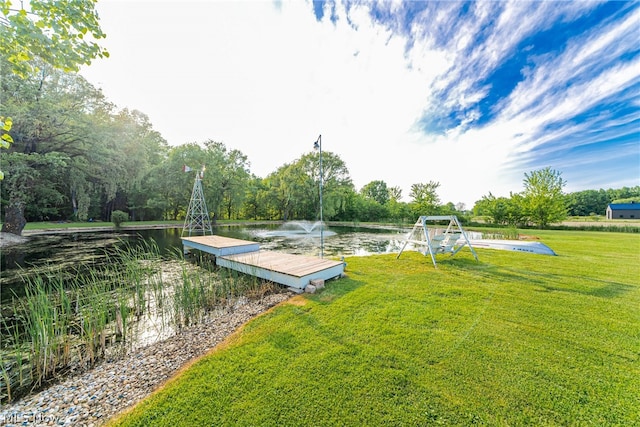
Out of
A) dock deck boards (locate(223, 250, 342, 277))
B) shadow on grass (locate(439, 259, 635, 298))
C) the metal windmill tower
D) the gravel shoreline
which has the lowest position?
the gravel shoreline

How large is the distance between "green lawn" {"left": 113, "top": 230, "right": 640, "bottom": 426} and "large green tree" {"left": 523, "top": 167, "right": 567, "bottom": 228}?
17.0 m

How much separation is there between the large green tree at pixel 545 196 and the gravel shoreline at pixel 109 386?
2230 cm

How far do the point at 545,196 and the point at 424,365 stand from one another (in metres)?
21.3

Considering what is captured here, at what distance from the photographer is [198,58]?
6785 mm

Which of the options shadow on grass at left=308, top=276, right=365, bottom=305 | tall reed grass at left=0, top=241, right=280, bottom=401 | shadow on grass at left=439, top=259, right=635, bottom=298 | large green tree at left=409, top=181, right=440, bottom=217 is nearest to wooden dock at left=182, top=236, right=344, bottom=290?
shadow on grass at left=308, top=276, right=365, bottom=305

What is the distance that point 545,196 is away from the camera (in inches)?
635

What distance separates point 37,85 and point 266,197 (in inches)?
767

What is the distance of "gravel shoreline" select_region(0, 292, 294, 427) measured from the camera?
1.70 meters

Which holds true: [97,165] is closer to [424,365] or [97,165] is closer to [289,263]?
[289,263]

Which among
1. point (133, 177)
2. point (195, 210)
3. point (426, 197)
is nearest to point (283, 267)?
point (195, 210)

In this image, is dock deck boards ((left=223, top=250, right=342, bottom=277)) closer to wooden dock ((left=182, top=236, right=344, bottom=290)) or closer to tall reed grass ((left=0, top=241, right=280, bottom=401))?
wooden dock ((left=182, top=236, right=344, bottom=290))

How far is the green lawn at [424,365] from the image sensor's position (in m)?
1.60

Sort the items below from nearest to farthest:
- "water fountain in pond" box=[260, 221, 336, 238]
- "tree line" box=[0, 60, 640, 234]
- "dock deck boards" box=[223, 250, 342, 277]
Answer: "dock deck boards" box=[223, 250, 342, 277]
"tree line" box=[0, 60, 640, 234]
"water fountain in pond" box=[260, 221, 336, 238]

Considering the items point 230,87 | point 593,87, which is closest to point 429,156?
point 593,87
